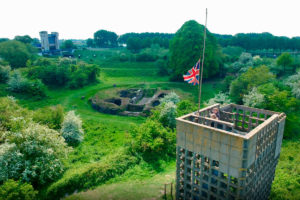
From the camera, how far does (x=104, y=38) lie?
110 meters

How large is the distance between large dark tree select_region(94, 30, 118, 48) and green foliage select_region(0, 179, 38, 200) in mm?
101965

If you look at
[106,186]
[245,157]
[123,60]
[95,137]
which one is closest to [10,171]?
[106,186]

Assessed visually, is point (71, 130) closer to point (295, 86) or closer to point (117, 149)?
point (117, 149)

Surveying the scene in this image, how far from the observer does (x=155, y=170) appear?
19656 millimetres

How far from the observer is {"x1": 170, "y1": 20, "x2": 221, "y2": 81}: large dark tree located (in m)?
49.4

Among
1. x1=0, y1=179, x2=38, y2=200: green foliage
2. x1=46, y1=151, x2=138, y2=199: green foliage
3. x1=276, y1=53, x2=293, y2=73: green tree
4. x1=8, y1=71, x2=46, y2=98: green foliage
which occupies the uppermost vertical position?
x1=276, y1=53, x2=293, y2=73: green tree

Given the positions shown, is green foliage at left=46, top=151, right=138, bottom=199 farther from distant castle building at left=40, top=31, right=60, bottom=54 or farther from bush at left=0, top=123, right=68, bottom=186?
distant castle building at left=40, top=31, right=60, bottom=54

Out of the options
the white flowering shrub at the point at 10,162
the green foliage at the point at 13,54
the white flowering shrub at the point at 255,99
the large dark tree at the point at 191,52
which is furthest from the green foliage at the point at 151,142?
the green foliage at the point at 13,54

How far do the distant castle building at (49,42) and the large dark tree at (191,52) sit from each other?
53610 millimetres

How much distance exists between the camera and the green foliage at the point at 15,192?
14.2 m

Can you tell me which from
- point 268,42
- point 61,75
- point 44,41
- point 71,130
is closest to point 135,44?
point 44,41

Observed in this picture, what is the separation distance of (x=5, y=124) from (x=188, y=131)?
19.8 metres

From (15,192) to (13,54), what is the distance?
5500cm

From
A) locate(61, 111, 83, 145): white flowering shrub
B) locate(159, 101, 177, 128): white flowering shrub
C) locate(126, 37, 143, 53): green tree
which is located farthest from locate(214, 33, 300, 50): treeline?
locate(61, 111, 83, 145): white flowering shrub
